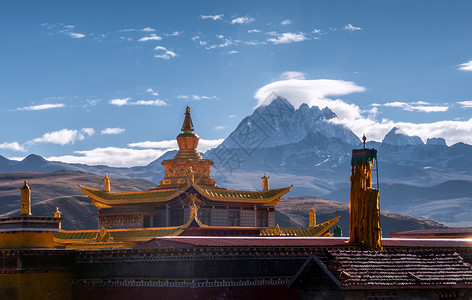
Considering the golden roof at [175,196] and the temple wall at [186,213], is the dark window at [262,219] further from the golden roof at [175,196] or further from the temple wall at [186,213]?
the temple wall at [186,213]

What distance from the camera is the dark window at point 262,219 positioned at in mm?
46750

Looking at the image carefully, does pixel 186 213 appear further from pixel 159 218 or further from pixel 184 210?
pixel 159 218

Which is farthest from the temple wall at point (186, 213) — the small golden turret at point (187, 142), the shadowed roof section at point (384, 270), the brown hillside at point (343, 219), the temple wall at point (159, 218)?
the brown hillside at point (343, 219)

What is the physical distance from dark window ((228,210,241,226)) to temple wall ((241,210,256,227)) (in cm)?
25

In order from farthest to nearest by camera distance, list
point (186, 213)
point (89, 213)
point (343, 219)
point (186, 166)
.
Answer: point (343, 219) → point (89, 213) → point (186, 166) → point (186, 213)

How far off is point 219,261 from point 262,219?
18818 millimetres

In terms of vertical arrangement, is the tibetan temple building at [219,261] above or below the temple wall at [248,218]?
below

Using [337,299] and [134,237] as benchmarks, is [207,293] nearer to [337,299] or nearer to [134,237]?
[337,299]

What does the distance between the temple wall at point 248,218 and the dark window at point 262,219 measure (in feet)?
2.45

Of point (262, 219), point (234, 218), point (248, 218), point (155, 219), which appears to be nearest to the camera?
point (155, 219)

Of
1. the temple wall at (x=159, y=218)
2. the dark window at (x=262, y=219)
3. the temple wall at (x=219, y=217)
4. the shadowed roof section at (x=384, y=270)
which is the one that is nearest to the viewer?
the shadowed roof section at (x=384, y=270)

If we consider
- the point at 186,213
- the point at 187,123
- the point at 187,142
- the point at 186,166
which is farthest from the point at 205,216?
the point at 187,123

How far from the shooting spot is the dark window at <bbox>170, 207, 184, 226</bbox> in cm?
4303

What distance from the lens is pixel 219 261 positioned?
28.4 metres
